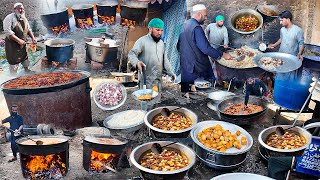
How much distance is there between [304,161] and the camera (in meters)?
6.27

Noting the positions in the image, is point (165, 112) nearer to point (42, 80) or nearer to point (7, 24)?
point (42, 80)

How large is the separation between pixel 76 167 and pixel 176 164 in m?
1.92

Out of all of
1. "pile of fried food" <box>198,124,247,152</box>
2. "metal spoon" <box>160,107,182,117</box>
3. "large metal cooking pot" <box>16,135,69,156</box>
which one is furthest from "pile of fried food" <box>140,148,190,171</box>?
"large metal cooking pot" <box>16,135,69,156</box>

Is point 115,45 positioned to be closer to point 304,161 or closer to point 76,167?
point 76,167

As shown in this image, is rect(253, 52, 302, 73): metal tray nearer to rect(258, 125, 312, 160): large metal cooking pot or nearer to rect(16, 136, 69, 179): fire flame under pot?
rect(258, 125, 312, 160): large metal cooking pot

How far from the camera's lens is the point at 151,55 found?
836cm

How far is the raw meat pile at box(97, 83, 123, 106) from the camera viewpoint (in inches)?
311

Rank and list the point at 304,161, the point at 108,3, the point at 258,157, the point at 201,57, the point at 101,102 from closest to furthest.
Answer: the point at 304,161
the point at 258,157
the point at 101,102
the point at 108,3
the point at 201,57

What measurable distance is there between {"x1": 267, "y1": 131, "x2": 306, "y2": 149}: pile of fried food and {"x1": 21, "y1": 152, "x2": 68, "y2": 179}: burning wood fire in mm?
3601

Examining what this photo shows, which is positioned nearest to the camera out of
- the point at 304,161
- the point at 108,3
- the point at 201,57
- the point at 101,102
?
the point at 304,161

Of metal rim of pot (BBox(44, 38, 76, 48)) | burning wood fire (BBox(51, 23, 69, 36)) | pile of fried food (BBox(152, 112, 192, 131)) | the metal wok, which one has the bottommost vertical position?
pile of fried food (BBox(152, 112, 192, 131))

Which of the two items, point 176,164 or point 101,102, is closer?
point 176,164

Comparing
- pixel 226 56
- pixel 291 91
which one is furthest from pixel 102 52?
pixel 291 91

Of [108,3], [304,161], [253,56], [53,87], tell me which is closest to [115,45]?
[108,3]
